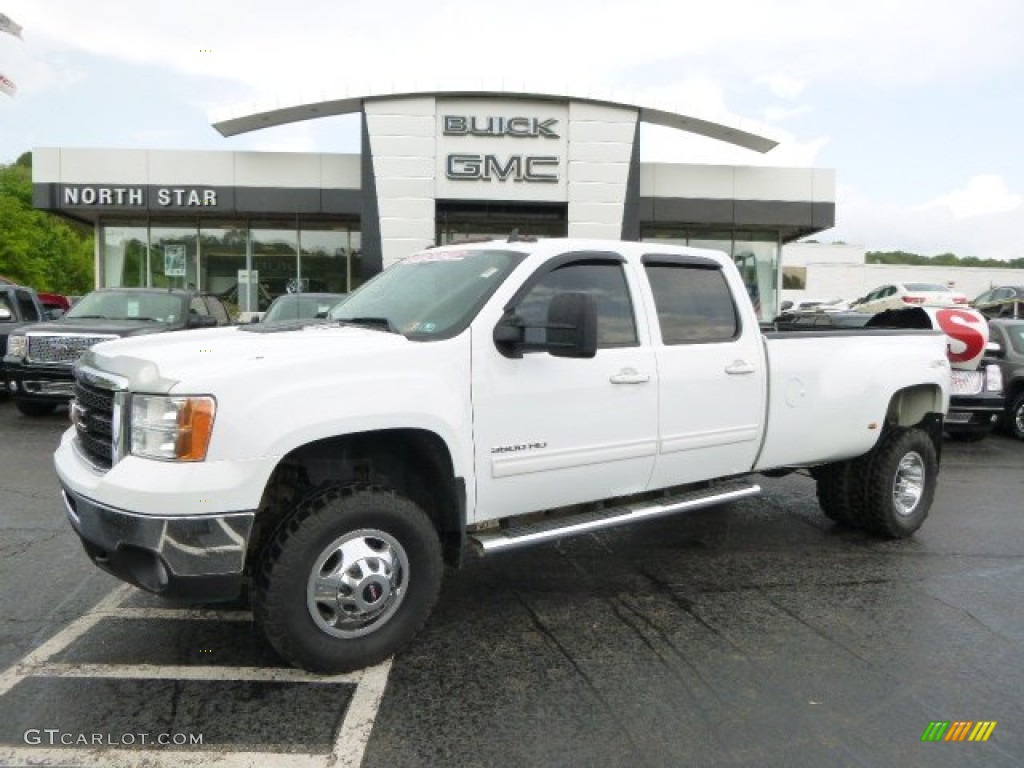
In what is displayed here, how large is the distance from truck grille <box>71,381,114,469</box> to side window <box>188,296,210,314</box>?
8.58 metres

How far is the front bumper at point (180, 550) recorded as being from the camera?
3186 mm

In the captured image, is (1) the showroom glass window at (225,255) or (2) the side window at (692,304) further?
(1) the showroom glass window at (225,255)

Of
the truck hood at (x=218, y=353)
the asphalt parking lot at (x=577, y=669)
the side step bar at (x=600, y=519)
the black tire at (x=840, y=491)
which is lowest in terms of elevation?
the asphalt parking lot at (x=577, y=669)

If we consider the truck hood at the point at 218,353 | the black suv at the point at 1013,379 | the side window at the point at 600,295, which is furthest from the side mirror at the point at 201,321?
the black suv at the point at 1013,379

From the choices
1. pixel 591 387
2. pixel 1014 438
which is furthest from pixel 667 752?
pixel 1014 438

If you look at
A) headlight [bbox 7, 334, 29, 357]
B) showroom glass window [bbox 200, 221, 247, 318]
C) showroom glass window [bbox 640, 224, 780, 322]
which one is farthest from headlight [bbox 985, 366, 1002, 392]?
showroom glass window [bbox 200, 221, 247, 318]

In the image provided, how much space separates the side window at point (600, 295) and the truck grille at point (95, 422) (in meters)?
1.98

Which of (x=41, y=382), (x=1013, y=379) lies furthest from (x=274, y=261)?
(x=1013, y=379)

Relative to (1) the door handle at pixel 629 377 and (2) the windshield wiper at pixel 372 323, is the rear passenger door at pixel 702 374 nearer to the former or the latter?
(1) the door handle at pixel 629 377

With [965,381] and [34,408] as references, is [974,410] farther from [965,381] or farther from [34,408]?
[34,408]

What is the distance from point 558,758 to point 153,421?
2.03 meters

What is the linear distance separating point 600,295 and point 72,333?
28.4ft

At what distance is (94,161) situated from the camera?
70.8 ft

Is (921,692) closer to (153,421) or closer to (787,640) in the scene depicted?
(787,640)
